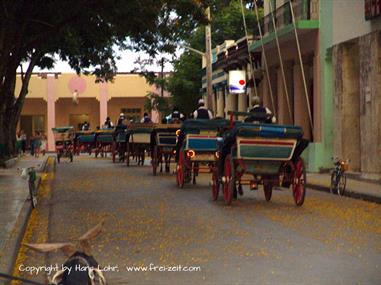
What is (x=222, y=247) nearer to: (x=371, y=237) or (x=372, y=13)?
(x=371, y=237)

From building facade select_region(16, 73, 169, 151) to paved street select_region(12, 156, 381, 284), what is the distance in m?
47.3

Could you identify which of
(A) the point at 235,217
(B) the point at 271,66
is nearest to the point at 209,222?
(A) the point at 235,217

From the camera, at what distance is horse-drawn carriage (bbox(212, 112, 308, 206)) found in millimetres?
14461

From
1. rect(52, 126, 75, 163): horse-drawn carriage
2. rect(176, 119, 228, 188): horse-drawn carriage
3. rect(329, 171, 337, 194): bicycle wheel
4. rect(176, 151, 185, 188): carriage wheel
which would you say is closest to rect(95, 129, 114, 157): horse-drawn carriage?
rect(52, 126, 75, 163): horse-drawn carriage

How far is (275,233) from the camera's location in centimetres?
1121

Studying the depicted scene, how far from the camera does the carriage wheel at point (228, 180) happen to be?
1466 cm

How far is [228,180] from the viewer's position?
14789 mm

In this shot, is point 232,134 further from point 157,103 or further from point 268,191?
point 157,103

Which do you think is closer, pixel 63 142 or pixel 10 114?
pixel 10 114

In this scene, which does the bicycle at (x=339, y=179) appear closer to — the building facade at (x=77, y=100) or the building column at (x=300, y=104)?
the building column at (x=300, y=104)

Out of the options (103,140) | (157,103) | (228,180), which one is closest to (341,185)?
(228,180)

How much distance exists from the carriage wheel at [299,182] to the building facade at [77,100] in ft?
166

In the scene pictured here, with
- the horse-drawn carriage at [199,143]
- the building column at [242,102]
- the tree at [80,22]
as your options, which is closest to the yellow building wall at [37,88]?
the building column at [242,102]

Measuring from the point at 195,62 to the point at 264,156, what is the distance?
41937mm
